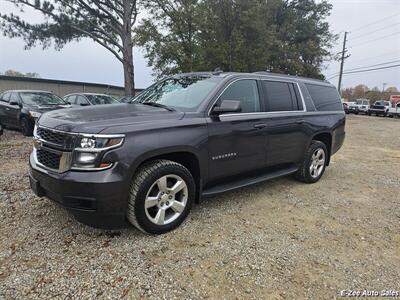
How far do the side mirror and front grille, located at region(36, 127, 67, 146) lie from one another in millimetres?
1692

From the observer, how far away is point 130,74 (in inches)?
715

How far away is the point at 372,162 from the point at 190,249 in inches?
256

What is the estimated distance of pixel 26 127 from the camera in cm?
979

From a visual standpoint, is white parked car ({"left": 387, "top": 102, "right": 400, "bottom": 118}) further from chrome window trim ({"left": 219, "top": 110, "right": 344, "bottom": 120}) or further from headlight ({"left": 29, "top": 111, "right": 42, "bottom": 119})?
headlight ({"left": 29, "top": 111, "right": 42, "bottom": 119})

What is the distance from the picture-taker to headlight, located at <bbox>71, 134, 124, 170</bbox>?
281 cm

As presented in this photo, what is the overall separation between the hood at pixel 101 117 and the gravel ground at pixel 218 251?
1186 mm

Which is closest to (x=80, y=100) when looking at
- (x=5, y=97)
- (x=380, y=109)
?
(x=5, y=97)

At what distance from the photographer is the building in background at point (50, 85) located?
24.0 meters

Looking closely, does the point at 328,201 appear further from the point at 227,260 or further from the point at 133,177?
the point at 133,177

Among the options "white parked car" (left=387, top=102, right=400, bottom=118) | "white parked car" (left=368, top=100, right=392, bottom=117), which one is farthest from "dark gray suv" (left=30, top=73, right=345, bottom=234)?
"white parked car" (left=368, top=100, right=392, bottom=117)

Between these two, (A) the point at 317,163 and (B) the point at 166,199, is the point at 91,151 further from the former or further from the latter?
(A) the point at 317,163

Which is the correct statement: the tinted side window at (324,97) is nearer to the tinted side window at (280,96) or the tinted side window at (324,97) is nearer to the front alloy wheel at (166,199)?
the tinted side window at (280,96)

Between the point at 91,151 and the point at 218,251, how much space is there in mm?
1580

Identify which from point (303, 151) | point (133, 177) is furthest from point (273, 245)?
point (303, 151)
